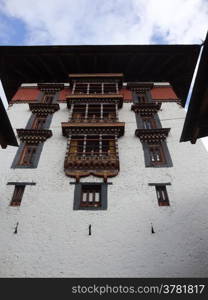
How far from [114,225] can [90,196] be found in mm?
1686

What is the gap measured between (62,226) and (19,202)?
2082 millimetres

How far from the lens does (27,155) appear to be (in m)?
11.7

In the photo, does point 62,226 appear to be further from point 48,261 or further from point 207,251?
point 207,251

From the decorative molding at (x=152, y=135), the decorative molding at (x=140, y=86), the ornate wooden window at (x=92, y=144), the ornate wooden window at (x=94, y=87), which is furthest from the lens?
the decorative molding at (x=140, y=86)

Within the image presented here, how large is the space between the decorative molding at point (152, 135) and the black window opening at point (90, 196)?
3.59 meters

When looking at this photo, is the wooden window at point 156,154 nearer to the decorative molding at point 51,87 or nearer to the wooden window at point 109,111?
the wooden window at point 109,111

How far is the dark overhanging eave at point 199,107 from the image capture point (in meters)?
5.63

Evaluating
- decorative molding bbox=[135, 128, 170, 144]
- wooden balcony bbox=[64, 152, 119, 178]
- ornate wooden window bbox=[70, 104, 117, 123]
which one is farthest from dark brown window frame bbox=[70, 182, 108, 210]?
ornate wooden window bbox=[70, 104, 117, 123]

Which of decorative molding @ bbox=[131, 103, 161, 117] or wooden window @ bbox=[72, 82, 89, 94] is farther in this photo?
wooden window @ bbox=[72, 82, 89, 94]

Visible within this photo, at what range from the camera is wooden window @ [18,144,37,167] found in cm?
1118

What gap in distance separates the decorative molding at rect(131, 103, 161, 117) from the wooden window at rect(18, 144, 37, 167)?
6.15 meters

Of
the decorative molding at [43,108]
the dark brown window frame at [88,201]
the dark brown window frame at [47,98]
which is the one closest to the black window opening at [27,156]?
the dark brown window frame at [88,201]

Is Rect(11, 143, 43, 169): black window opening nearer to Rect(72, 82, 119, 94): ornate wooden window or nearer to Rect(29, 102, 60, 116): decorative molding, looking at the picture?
Rect(29, 102, 60, 116): decorative molding

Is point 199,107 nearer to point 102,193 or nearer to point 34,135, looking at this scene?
point 102,193
